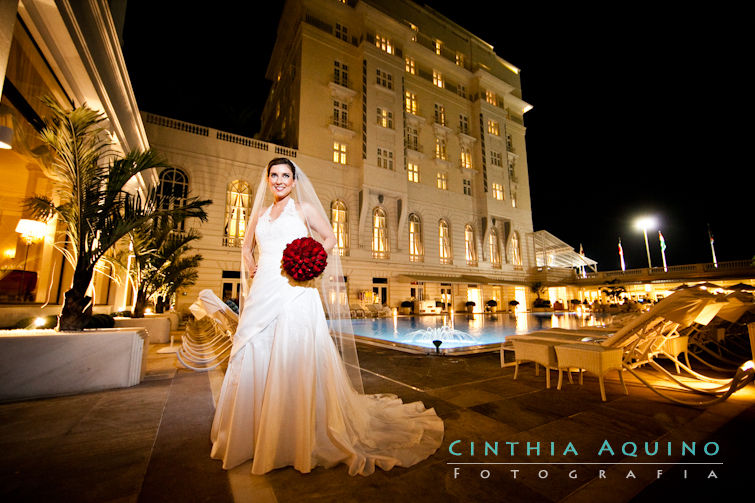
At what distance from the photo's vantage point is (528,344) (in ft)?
12.1

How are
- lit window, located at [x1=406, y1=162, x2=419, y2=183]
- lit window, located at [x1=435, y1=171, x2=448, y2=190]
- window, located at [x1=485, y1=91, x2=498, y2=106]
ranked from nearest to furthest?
lit window, located at [x1=406, y1=162, x2=419, y2=183], lit window, located at [x1=435, y1=171, x2=448, y2=190], window, located at [x1=485, y1=91, x2=498, y2=106]

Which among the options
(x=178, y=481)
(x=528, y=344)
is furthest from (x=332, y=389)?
(x=528, y=344)

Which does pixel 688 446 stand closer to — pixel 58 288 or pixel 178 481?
pixel 178 481

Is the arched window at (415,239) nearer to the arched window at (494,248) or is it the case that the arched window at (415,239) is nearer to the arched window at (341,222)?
the arched window at (341,222)

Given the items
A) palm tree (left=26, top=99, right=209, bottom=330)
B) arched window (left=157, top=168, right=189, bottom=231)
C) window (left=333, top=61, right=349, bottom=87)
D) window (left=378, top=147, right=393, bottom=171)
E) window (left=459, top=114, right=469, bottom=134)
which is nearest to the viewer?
palm tree (left=26, top=99, right=209, bottom=330)

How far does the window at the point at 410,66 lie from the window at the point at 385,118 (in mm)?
4892

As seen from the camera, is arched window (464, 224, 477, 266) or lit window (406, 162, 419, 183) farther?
arched window (464, 224, 477, 266)

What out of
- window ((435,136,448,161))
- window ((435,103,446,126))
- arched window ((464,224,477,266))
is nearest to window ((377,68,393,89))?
window ((435,103,446,126))

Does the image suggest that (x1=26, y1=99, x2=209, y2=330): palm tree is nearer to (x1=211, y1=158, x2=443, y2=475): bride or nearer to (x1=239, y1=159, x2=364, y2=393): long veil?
(x1=239, y1=159, x2=364, y2=393): long veil

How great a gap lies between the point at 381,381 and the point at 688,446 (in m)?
2.73

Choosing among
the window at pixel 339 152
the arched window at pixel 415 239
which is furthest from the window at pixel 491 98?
the window at pixel 339 152

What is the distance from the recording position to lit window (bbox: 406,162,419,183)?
21.2 metres

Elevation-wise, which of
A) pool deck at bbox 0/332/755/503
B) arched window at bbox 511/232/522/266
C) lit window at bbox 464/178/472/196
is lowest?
pool deck at bbox 0/332/755/503

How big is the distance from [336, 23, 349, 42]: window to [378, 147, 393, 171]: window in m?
7.82
